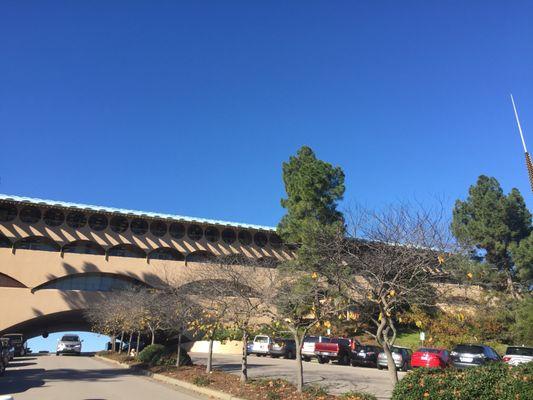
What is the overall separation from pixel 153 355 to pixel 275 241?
29981 millimetres

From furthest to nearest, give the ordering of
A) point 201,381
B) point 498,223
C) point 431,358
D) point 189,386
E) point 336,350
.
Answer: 1. point 498,223
2. point 336,350
3. point 431,358
4. point 189,386
5. point 201,381

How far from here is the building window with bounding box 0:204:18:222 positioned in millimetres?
43175

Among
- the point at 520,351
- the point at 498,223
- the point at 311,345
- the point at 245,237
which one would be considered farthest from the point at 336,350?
the point at 245,237

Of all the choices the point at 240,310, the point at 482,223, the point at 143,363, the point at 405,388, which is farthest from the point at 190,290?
the point at 482,223

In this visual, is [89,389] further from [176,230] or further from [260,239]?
[260,239]

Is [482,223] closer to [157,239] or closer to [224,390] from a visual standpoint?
[157,239]

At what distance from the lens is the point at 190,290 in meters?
26.9

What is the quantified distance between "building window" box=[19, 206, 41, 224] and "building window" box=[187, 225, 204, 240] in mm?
13968

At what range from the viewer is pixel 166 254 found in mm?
49469

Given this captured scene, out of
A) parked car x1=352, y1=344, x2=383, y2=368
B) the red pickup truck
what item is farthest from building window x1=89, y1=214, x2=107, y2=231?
parked car x1=352, y1=344, x2=383, y2=368

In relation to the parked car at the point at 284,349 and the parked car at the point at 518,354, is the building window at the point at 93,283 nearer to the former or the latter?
the parked car at the point at 284,349

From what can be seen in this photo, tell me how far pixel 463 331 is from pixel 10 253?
37410 mm

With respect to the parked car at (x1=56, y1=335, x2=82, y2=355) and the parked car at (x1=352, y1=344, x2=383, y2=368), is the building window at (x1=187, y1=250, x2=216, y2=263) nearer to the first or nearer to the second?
the parked car at (x1=56, y1=335, x2=82, y2=355)

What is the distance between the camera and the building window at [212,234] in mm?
50281
